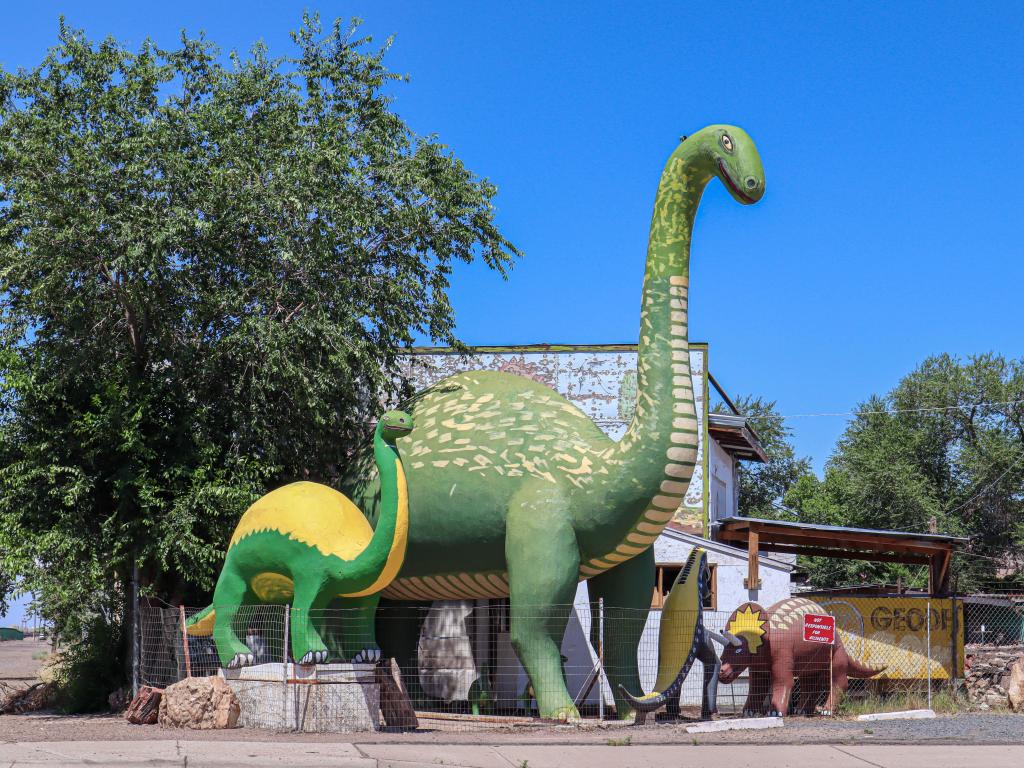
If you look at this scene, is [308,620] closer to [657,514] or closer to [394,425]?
[394,425]

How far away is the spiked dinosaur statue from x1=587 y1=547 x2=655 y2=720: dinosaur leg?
0.05ft

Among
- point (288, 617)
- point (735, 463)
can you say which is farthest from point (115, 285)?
point (735, 463)

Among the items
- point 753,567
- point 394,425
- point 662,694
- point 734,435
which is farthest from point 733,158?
point 734,435

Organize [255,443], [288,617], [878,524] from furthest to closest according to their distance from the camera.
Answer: [878,524] → [255,443] → [288,617]

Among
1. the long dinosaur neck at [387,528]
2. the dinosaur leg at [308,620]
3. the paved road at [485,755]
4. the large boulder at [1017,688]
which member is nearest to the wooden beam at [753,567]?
the large boulder at [1017,688]

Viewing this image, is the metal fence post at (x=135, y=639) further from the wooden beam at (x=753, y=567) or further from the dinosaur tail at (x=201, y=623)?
the wooden beam at (x=753, y=567)

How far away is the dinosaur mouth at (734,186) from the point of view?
1264cm

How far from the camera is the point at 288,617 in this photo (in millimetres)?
12742

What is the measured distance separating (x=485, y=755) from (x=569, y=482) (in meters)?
3.68

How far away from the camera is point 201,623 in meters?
14.1

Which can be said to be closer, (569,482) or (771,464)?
(569,482)

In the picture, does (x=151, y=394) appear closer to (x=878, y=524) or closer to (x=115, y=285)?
(x=115, y=285)

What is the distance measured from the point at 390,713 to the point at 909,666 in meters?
8.54

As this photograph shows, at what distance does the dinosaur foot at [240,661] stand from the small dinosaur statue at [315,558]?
0.01 meters
